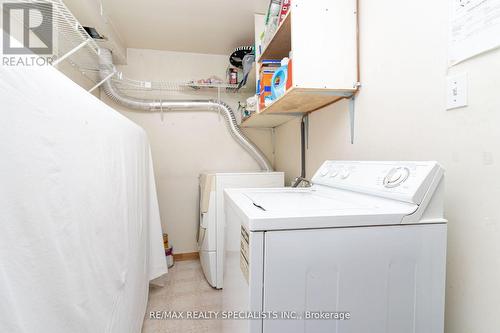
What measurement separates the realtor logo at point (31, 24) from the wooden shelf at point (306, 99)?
1289 millimetres

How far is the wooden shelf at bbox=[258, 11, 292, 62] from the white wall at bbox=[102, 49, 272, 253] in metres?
1.26

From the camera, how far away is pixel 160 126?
2938 millimetres

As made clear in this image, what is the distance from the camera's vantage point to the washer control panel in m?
0.79

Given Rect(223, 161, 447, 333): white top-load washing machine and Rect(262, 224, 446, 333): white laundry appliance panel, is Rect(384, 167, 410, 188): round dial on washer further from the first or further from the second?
Rect(262, 224, 446, 333): white laundry appliance panel

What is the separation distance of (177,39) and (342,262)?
2.74m

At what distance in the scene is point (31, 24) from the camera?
1.54 metres

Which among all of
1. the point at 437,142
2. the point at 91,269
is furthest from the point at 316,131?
the point at 91,269

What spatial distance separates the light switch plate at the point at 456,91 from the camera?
83 centimetres

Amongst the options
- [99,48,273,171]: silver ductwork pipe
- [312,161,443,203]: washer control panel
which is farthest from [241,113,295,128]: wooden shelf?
[312,161,443,203]: washer control panel

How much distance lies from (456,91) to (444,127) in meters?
0.13

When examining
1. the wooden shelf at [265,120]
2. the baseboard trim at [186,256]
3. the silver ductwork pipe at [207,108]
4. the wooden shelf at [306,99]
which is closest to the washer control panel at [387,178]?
the wooden shelf at [306,99]

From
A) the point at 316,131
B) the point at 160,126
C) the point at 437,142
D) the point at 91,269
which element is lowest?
the point at 91,269

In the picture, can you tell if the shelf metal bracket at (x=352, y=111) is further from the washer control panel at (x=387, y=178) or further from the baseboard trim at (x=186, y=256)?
the baseboard trim at (x=186, y=256)

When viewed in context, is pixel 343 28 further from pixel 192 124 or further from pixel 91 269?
pixel 192 124
